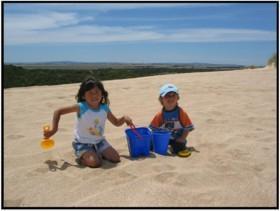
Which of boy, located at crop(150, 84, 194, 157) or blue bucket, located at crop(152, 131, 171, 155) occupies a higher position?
boy, located at crop(150, 84, 194, 157)

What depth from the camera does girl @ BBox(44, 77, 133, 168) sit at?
11.3ft

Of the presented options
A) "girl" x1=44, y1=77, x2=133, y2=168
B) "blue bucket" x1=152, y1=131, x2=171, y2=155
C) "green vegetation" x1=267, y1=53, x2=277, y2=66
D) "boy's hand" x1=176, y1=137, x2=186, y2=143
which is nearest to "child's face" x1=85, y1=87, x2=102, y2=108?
"girl" x1=44, y1=77, x2=133, y2=168

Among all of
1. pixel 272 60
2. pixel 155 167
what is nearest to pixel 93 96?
pixel 155 167

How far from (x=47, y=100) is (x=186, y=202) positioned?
445cm

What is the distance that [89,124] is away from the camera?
3.55 metres

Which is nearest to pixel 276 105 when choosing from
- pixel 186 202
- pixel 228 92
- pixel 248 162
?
pixel 228 92

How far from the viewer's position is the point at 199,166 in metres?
3.22

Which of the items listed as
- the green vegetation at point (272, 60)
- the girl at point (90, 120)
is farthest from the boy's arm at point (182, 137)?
the green vegetation at point (272, 60)

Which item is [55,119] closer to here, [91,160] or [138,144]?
[91,160]

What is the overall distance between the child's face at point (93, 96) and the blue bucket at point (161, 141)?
25.4 inches

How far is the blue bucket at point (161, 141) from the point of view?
3625 mm

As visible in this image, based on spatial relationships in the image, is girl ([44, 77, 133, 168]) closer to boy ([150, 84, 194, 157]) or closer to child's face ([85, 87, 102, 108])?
child's face ([85, 87, 102, 108])

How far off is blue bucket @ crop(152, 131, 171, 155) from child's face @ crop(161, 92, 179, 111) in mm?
347

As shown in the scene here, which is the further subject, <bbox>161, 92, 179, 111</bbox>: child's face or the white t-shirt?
<bbox>161, 92, 179, 111</bbox>: child's face
